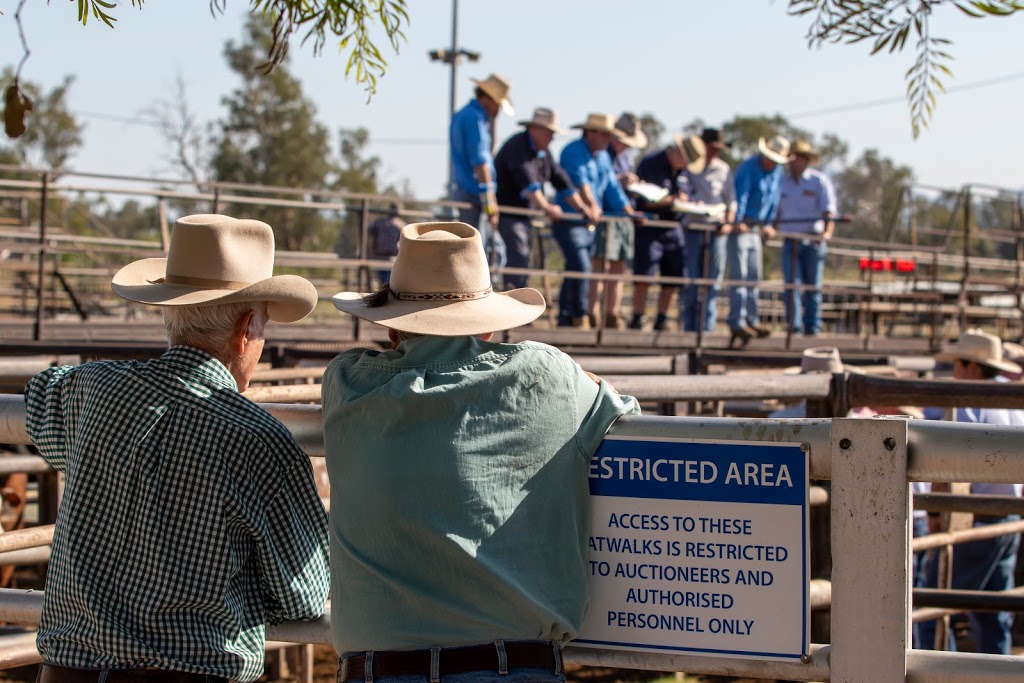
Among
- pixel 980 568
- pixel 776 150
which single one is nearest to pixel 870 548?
pixel 980 568

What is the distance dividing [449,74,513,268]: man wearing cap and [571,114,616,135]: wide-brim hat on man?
96 centimetres

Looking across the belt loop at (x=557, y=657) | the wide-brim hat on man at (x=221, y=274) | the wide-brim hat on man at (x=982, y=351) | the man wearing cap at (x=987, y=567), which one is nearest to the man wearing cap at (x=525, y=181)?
the wide-brim hat on man at (x=982, y=351)

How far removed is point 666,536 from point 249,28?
41.6 m

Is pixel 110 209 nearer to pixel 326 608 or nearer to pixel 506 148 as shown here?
pixel 506 148

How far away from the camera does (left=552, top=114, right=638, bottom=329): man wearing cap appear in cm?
1027

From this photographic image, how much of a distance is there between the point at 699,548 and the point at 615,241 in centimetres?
849

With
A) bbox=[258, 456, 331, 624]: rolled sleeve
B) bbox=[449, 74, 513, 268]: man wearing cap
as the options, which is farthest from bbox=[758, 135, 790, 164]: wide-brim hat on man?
bbox=[258, 456, 331, 624]: rolled sleeve

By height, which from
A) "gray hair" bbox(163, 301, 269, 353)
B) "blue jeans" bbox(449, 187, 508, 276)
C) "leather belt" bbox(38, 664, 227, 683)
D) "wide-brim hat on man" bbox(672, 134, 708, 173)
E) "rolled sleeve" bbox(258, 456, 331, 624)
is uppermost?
"wide-brim hat on man" bbox(672, 134, 708, 173)

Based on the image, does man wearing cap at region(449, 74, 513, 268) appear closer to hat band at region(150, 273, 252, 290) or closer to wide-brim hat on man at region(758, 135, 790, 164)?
wide-brim hat on man at region(758, 135, 790, 164)

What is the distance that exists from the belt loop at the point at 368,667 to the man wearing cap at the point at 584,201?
8.19 meters

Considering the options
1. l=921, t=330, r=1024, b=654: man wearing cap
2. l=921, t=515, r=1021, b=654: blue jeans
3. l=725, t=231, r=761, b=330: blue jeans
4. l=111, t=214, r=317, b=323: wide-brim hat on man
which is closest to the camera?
l=111, t=214, r=317, b=323: wide-brim hat on man

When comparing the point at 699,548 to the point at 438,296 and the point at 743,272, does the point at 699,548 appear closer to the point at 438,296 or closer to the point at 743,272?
the point at 438,296

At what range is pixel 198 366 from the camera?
2.36 meters

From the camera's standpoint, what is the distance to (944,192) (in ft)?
48.4
